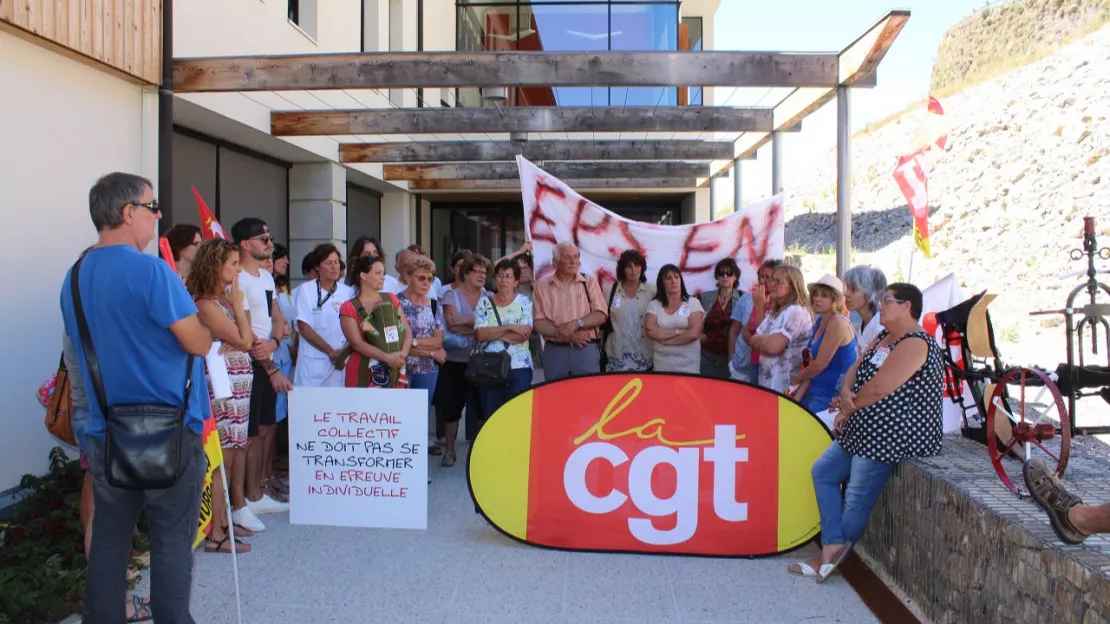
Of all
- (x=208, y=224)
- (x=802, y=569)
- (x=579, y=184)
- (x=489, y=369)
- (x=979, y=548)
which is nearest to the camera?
(x=979, y=548)

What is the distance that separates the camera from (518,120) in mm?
8938

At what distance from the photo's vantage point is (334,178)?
11.2 metres

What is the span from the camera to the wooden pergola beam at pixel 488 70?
6.58m

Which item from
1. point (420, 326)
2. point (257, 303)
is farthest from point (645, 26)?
point (257, 303)

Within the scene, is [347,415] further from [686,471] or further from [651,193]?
[651,193]

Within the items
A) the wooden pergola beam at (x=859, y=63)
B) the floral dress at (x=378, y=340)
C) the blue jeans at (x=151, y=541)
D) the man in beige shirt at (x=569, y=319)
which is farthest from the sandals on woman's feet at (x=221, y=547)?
the wooden pergola beam at (x=859, y=63)

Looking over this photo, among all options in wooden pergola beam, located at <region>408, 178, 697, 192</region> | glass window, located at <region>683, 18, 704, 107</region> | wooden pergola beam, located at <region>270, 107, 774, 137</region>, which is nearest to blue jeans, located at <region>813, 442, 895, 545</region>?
wooden pergola beam, located at <region>270, 107, 774, 137</region>

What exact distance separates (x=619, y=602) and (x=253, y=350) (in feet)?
8.51

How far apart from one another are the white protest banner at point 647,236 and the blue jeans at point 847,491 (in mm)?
3713

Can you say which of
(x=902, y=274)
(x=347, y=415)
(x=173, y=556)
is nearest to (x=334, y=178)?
(x=347, y=415)

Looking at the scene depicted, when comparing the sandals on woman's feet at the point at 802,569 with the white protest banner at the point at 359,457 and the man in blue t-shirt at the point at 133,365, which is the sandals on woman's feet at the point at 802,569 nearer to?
the white protest banner at the point at 359,457

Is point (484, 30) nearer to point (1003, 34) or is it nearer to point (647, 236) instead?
point (647, 236)

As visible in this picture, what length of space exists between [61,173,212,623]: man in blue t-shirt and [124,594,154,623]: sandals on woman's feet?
794mm

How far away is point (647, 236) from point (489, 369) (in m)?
2.52
